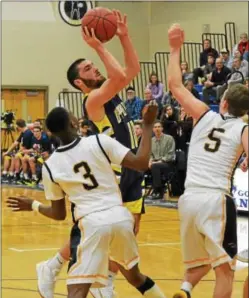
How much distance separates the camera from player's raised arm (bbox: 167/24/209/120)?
4.77m

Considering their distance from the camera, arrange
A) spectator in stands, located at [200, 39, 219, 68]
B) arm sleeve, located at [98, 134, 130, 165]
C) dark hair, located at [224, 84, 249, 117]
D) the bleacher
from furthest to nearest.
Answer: the bleacher < spectator in stands, located at [200, 39, 219, 68] < dark hair, located at [224, 84, 249, 117] < arm sleeve, located at [98, 134, 130, 165]

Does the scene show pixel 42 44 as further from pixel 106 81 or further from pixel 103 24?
pixel 106 81

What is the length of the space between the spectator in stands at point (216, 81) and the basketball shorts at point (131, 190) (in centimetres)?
1020

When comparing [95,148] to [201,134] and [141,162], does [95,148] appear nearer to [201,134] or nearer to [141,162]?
[141,162]

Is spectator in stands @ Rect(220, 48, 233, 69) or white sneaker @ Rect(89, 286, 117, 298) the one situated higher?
spectator in stands @ Rect(220, 48, 233, 69)

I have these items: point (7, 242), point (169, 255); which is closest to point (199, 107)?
point (169, 255)

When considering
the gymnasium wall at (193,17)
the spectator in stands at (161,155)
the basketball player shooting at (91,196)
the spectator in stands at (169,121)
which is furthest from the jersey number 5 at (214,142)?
the gymnasium wall at (193,17)

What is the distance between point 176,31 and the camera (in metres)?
4.93

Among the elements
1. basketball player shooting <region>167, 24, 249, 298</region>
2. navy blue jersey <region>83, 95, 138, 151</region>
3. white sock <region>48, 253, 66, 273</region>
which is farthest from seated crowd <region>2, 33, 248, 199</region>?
basketball player shooting <region>167, 24, 249, 298</region>

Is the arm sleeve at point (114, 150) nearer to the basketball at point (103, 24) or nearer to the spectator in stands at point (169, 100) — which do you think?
the basketball at point (103, 24)

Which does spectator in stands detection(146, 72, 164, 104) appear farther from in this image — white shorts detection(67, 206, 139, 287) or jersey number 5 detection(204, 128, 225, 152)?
white shorts detection(67, 206, 139, 287)

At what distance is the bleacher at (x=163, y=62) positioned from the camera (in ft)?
65.7

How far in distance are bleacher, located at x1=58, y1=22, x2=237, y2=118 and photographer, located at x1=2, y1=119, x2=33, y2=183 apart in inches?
111

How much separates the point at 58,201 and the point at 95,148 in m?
0.43
